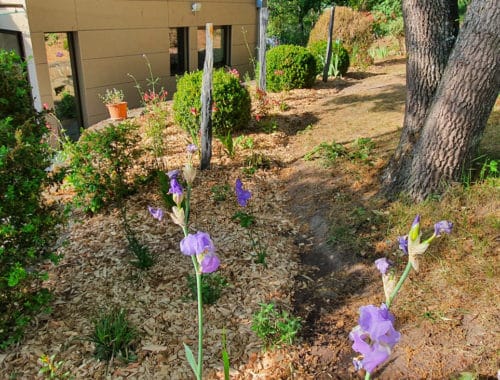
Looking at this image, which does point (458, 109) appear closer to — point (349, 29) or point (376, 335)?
point (376, 335)

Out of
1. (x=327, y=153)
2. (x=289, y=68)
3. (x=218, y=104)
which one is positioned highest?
(x=289, y=68)

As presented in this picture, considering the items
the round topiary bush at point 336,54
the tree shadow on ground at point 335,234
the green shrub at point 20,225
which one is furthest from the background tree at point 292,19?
the green shrub at point 20,225

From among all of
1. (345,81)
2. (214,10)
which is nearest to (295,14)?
(214,10)

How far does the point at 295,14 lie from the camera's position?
1873cm

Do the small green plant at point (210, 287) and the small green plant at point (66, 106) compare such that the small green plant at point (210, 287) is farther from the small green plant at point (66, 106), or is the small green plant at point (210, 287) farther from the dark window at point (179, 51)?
the dark window at point (179, 51)

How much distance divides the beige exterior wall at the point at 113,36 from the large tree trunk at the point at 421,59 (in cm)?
649

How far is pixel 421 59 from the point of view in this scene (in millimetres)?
3898

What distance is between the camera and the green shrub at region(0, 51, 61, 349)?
2.49m

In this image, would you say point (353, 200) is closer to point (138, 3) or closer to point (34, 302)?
point (34, 302)

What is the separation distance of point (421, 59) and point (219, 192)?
7.82 feet

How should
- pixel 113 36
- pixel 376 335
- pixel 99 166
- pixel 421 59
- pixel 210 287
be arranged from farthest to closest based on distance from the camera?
pixel 113 36, pixel 99 166, pixel 421 59, pixel 210 287, pixel 376 335

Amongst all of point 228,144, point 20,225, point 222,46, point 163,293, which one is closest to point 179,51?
point 222,46

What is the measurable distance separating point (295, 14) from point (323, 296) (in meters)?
17.9

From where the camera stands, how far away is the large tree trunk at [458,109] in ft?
10.3
